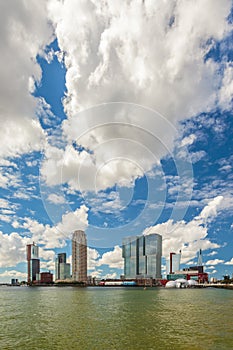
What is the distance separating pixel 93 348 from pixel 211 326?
77.3 ft

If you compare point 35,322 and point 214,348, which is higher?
point 214,348

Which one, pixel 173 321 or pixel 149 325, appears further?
pixel 173 321

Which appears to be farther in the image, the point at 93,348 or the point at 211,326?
the point at 211,326

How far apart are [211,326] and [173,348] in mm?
17553

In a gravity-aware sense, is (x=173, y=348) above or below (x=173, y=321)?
above

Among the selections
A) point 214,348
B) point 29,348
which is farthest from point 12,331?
point 214,348

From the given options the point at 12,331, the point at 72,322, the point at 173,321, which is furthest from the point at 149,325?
the point at 12,331

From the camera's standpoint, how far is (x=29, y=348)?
37.7m

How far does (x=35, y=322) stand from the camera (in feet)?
192

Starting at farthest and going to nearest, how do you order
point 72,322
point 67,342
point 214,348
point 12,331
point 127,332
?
point 72,322 < point 12,331 < point 127,332 < point 67,342 < point 214,348

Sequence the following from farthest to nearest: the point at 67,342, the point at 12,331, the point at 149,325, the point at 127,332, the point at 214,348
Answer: the point at 149,325
the point at 12,331
the point at 127,332
the point at 67,342
the point at 214,348

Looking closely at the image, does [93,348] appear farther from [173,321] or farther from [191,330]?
[173,321]

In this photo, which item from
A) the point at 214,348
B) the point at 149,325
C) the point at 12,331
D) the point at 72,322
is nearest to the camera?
the point at 214,348

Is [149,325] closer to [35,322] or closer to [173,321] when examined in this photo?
[173,321]
